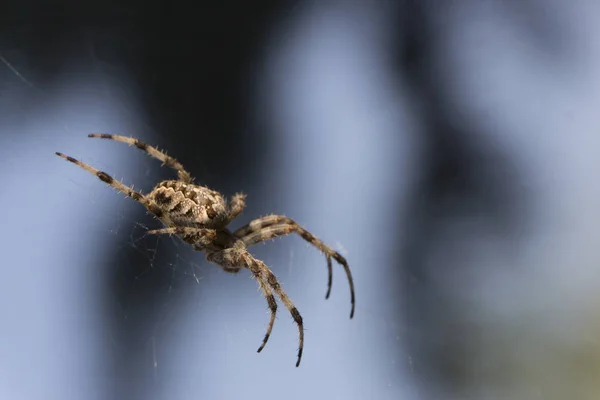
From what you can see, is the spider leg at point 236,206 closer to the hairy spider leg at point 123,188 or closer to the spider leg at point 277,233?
the spider leg at point 277,233

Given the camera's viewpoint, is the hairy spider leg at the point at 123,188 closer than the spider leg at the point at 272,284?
Yes

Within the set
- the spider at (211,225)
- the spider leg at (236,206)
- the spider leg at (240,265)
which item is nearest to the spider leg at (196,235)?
the spider at (211,225)

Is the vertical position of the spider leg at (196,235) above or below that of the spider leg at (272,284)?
above

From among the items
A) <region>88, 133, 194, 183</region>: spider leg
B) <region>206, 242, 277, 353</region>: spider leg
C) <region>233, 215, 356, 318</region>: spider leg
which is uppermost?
<region>88, 133, 194, 183</region>: spider leg

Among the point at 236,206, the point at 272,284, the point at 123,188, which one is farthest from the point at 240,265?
the point at 123,188

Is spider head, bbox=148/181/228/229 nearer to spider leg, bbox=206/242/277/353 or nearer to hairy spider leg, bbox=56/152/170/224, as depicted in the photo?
hairy spider leg, bbox=56/152/170/224

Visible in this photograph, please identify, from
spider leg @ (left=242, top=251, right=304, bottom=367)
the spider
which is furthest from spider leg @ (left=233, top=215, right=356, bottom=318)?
spider leg @ (left=242, top=251, right=304, bottom=367)
